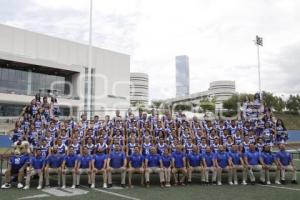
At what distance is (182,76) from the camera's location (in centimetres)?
15288

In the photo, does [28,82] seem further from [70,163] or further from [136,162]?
[136,162]

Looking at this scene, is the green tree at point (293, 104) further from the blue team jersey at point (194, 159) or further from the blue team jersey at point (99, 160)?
the blue team jersey at point (99, 160)

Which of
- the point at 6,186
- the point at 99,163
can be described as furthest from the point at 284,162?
the point at 6,186

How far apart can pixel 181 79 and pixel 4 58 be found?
367ft

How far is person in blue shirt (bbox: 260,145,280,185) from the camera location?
37.5ft

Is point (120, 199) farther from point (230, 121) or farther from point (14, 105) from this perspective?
point (14, 105)

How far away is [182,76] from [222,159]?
142 metres

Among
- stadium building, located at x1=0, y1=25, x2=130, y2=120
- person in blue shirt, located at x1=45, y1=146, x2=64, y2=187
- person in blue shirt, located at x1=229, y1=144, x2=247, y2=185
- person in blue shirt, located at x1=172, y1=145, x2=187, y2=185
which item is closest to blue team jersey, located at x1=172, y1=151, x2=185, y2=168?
person in blue shirt, located at x1=172, y1=145, x2=187, y2=185

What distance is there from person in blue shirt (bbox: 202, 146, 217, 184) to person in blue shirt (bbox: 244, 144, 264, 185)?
3.69 ft

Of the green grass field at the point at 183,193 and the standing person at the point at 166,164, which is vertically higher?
the standing person at the point at 166,164

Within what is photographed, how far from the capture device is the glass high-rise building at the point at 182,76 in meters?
148

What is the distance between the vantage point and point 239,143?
12672mm

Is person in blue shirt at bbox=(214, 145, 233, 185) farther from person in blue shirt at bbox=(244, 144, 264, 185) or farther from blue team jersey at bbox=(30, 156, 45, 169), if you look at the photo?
blue team jersey at bbox=(30, 156, 45, 169)

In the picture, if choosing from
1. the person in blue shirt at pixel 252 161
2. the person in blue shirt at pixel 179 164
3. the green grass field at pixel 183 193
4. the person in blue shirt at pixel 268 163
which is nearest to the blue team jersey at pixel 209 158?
the person in blue shirt at pixel 179 164
